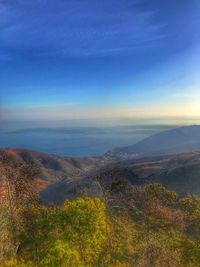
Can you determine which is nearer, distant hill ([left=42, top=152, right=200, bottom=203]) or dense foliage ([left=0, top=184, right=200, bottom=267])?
dense foliage ([left=0, top=184, right=200, bottom=267])

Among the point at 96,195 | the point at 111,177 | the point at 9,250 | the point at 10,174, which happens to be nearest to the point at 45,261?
the point at 9,250

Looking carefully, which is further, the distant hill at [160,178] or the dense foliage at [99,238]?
the distant hill at [160,178]

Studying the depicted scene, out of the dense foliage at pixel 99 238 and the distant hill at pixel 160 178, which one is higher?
the dense foliage at pixel 99 238

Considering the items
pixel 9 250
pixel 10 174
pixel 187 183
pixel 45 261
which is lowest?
pixel 187 183

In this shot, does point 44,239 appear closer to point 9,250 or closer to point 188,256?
point 9,250

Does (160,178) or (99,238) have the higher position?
(99,238)

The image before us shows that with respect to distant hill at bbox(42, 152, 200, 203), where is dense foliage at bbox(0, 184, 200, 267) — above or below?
above

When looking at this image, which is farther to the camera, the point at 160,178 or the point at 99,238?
the point at 160,178

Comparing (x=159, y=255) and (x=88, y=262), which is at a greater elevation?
(x=159, y=255)
